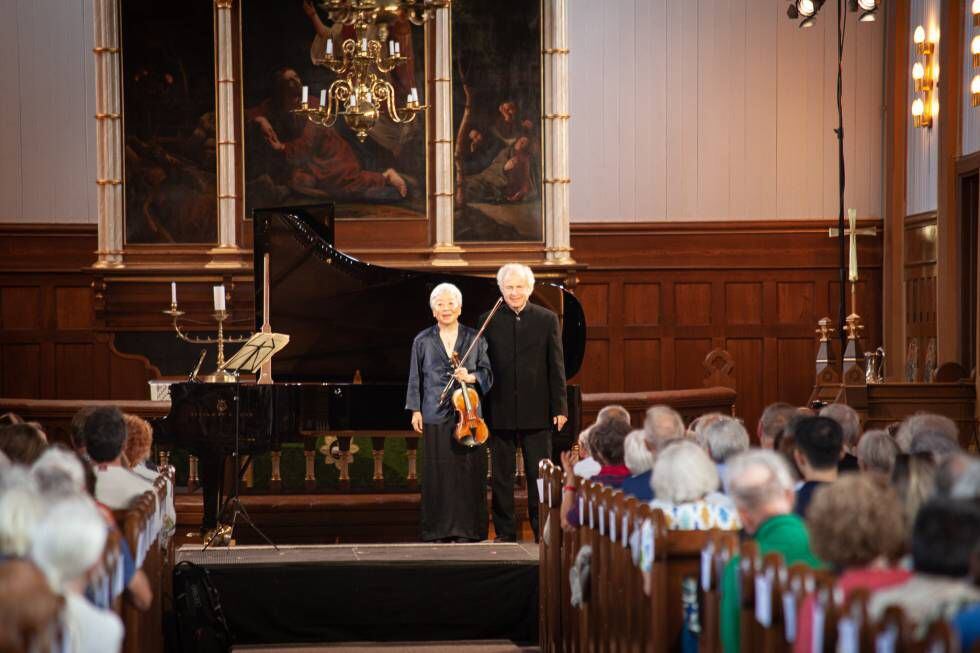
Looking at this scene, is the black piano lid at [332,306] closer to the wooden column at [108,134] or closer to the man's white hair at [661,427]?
the man's white hair at [661,427]

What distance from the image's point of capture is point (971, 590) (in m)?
2.50

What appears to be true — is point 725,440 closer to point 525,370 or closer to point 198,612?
point 525,370

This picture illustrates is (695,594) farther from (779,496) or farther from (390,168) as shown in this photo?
(390,168)

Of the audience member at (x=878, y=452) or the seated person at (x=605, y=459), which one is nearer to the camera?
the audience member at (x=878, y=452)

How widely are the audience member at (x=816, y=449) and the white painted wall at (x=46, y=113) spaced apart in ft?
30.2

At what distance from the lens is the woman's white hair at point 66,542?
9.39 feet

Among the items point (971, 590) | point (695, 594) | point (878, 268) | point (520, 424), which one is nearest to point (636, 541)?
point (695, 594)

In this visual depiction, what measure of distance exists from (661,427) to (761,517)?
1255 mm

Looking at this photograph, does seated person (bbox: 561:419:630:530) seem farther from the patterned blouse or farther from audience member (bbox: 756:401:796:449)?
the patterned blouse

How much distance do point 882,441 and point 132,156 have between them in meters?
8.54

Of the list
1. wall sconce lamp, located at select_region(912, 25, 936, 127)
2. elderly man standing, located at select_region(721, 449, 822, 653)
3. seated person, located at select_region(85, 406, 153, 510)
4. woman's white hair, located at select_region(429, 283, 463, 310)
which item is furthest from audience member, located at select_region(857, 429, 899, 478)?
wall sconce lamp, located at select_region(912, 25, 936, 127)

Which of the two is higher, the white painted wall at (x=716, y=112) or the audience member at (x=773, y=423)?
the white painted wall at (x=716, y=112)

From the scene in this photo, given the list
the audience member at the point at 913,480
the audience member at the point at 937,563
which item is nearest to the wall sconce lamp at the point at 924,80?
the audience member at the point at 913,480

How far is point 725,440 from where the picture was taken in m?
4.67
